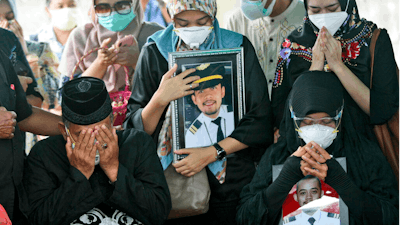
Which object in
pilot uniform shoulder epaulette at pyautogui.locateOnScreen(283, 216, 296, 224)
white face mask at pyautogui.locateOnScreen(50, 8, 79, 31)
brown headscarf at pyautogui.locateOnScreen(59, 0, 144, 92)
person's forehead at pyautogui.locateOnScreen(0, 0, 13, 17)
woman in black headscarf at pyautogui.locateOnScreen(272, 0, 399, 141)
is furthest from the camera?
white face mask at pyautogui.locateOnScreen(50, 8, 79, 31)

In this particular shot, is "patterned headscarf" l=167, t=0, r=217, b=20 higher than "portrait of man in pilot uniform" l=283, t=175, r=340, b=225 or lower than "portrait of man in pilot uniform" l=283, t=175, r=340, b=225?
higher

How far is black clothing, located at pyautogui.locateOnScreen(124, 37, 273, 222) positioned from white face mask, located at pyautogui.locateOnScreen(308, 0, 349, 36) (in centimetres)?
48

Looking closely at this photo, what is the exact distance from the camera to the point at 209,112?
10.9 feet

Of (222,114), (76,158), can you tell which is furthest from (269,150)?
(76,158)

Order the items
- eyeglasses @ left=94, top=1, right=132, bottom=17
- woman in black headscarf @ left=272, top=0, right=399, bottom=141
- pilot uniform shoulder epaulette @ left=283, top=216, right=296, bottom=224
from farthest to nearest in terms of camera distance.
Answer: eyeglasses @ left=94, top=1, right=132, bottom=17 < woman in black headscarf @ left=272, top=0, right=399, bottom=141 < pilot uniform shoulder epaulette @ left=283, top=216, right=296, bottom=224

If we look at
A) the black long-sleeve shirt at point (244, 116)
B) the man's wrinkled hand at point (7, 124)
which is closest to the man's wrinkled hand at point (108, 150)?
the black long-sleeve shirt at point (244, 116)

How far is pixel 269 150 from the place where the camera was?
3260 mm

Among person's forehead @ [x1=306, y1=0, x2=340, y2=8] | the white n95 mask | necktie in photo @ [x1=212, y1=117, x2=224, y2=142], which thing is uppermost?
person's forehead @ [x1=306, y1=0, x2=340, y2=8]

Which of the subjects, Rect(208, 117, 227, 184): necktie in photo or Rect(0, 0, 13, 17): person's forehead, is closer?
Rect(208, 117, 227, 184): necktie in photo

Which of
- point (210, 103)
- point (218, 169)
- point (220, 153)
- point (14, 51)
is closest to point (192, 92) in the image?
point (210, 103)

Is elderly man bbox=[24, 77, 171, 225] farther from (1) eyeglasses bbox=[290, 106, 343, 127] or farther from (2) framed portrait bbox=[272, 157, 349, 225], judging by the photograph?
(1) eyeglasses bbox=[290, 106, 343, 127]

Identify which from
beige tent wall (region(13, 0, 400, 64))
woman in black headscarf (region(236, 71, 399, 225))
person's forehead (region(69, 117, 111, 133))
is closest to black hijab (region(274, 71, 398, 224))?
woman in black headscarf (region(236, 71, 399, 225))

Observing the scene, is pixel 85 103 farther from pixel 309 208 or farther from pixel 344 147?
pixel 344 147

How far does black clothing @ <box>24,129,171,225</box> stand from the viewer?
9.03ft
